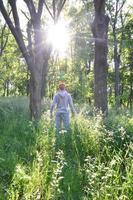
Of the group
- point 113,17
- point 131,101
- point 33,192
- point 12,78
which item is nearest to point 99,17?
point 33,192

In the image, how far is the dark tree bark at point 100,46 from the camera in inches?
527

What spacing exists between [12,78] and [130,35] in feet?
103

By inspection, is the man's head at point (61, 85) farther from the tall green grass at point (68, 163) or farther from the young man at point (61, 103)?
the tall green grass at point (68, 163)

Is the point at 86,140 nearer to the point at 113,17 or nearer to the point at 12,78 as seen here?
the point at 113,17

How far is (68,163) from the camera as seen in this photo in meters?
6.92

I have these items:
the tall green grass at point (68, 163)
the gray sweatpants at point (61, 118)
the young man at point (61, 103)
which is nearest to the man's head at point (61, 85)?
the young man at point (61, 103)

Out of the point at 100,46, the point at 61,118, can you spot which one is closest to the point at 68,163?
the point at 61,118

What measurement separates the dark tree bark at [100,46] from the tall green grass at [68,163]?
3.65 m

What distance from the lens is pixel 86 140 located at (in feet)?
25.9

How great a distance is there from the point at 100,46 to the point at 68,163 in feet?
23.9

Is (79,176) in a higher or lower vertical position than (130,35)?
lower

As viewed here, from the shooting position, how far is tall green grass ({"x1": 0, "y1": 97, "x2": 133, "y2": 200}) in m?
4.80

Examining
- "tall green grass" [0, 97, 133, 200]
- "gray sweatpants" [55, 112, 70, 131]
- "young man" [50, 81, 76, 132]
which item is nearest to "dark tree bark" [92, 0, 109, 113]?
"young man" [50, 81, 76, 132]

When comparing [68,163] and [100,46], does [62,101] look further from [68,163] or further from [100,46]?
[68,163]
